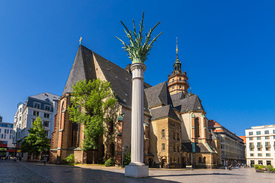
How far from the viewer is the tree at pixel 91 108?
2952 centimetres

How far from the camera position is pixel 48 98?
6353 cm

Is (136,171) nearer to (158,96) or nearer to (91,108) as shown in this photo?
(91,108)

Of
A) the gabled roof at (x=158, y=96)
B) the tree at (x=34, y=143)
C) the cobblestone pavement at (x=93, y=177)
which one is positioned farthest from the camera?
the gabled roof at (x=158, y=96)

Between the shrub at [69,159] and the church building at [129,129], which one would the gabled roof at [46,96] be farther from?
the shrub at [69,159]

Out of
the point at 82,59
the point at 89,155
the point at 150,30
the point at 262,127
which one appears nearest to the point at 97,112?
the point at 89,155

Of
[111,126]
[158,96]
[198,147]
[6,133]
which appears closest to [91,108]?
[111,126]

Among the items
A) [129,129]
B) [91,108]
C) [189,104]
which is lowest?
[129,129]

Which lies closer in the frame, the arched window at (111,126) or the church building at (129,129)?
the church building at (129,129)

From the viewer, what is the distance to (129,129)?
111 ft

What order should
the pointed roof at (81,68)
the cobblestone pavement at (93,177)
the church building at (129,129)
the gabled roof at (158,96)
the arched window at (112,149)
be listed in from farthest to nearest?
the gabled roof at (158,96) < the pointed roof at (81,68) < the arched window at (112,149) < the church building at (129,129) < the cobblestone pavement at (93,177)

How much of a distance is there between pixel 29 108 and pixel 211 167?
49.5 m

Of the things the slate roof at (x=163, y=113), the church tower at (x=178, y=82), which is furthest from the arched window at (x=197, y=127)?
the church tower at (x=178, y=82)

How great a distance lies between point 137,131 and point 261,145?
80.9 meters

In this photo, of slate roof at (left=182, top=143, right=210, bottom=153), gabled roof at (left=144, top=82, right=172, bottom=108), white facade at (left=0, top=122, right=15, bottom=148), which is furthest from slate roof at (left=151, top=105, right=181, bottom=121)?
white facade at (left=0, top=122, right=15, bottom=148)
